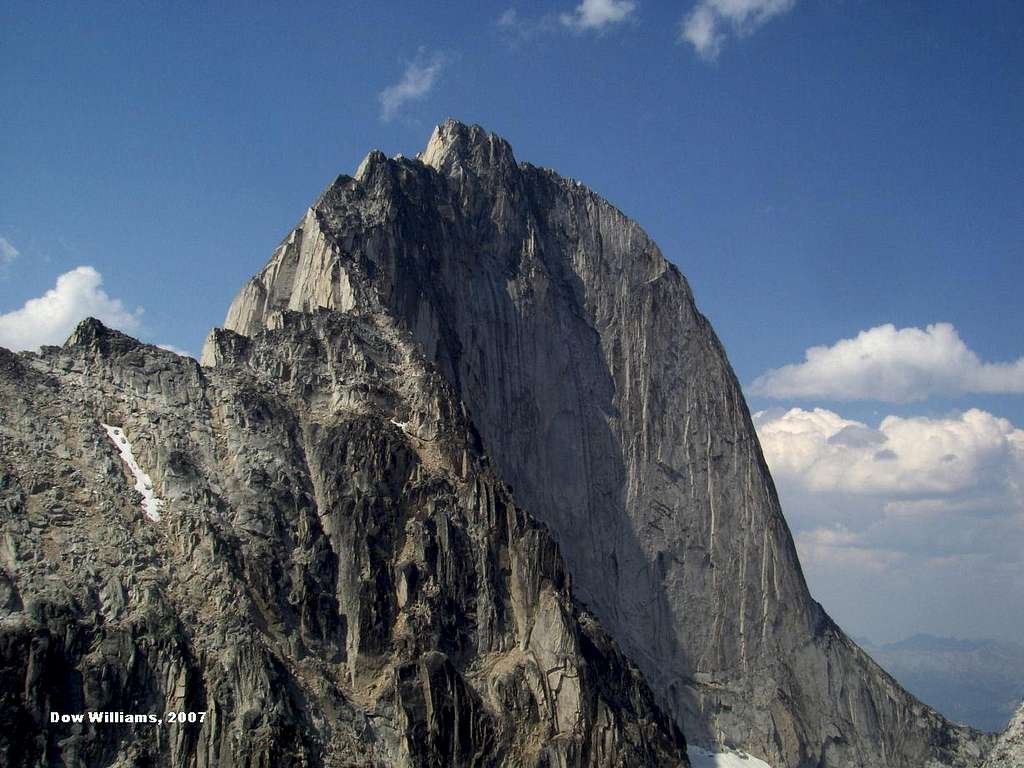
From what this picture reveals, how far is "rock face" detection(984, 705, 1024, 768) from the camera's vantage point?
213 ft

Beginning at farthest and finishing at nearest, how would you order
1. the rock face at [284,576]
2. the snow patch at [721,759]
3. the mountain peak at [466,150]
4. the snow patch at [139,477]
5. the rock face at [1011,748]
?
1. the mountain peak at [466,150]
2. the snow patch at [721,759]
3. the rock face at [1011,748]
4. the snow patch at [139,477]
5. the rock face at [284,576]

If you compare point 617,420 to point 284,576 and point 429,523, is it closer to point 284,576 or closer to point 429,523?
point 429,523

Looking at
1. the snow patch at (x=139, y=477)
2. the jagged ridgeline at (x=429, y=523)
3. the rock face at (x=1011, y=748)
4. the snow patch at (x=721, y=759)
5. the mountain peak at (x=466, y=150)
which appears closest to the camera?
the jagged ridgeline at (x=429, y=523)

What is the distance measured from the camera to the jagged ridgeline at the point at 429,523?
171 feet

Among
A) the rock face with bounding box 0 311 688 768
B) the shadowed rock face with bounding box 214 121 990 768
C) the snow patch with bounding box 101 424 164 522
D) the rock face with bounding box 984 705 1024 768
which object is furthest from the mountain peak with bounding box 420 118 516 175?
the rock face with bounding box 984 705 1024 768

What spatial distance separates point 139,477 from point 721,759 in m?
38.4

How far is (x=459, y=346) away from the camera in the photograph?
78.8 m

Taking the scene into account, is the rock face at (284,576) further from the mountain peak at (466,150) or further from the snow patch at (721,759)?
the mountain peak at (466,150)

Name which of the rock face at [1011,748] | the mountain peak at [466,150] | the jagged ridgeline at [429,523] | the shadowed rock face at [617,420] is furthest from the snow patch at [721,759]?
the mountain peak at [466,150]

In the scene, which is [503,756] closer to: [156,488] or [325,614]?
[325,614]

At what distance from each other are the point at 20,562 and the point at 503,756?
70.6 ft

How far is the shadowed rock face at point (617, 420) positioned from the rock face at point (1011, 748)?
14.4 metres

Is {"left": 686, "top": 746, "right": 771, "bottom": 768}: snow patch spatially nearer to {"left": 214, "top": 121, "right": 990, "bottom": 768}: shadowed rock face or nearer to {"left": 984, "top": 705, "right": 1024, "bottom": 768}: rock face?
{"left": 214, "top": 121, "right": 990, "bottom": 768}: shadowed rock face

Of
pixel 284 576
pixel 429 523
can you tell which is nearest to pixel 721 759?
pixel 429 523
